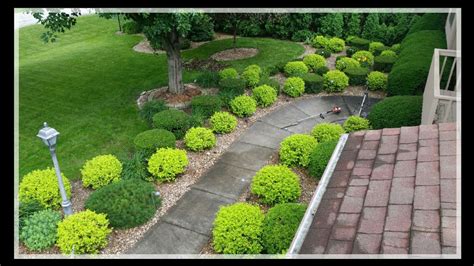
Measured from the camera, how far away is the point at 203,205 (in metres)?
9.00

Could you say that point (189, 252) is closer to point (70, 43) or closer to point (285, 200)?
point (285, 200)

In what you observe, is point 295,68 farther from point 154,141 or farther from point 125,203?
point 125,203

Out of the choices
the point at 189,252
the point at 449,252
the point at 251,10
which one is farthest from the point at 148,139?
the point at 251,10

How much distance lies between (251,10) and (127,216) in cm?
1388

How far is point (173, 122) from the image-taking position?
11.5 metres

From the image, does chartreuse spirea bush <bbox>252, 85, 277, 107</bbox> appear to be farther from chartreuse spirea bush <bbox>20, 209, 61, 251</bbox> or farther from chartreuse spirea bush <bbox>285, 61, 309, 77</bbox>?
chartreuse spirea bush <bbox>20, 209, 61, 251</bbox>

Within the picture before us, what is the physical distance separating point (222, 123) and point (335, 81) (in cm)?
603

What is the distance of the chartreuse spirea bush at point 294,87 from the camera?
48.9ft

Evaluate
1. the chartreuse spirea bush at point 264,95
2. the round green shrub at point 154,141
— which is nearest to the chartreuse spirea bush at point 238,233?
the round green shrub at point 154,141

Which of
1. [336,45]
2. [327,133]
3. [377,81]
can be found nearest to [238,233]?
[327,133]

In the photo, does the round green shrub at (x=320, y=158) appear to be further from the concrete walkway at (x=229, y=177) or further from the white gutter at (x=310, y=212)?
the white gutter at (x=310, y=212)

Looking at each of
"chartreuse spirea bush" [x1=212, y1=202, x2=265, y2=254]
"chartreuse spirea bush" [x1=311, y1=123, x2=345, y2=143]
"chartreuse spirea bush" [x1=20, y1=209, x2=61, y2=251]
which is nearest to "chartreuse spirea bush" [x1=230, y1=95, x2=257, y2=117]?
"chartreuse spirea bush" [x1=311, y1=123, x2=345, y2=143]

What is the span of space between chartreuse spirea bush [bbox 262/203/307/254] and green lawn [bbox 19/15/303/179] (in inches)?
215
